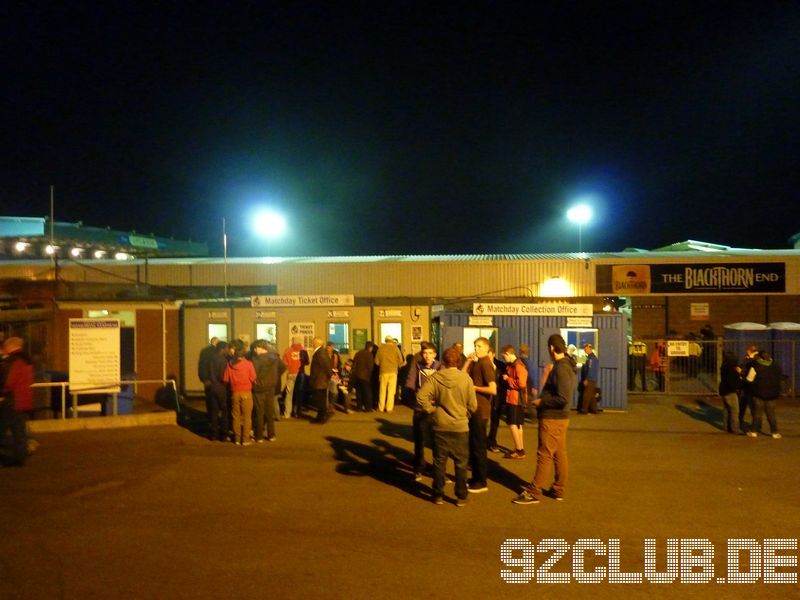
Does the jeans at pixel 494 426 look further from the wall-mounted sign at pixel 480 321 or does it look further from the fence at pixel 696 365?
the fence at pixel 696 365

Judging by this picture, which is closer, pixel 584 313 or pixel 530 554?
pixel 530 554

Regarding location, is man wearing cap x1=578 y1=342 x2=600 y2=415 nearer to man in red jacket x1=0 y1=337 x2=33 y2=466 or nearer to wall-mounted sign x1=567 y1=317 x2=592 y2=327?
wall-mounted sign x1=567 y1=317 x2=592 y2=327

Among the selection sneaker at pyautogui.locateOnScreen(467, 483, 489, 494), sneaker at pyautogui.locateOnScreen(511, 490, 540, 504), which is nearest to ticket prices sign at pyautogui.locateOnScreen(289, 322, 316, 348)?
sneaker at pyautogui.locateOnScreen(467, 483, 489, 494)

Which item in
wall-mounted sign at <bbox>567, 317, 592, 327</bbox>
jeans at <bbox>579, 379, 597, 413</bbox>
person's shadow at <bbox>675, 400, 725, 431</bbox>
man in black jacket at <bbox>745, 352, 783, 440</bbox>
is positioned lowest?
person's shadow at <bbox>675, 400, 725, 431</bbox>

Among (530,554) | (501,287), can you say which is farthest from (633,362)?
(530,554)

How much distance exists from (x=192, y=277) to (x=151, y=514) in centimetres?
1432

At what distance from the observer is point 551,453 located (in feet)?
24.7

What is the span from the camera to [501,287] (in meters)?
19.9

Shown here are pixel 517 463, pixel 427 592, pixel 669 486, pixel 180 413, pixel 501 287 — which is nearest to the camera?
pixel 427 592

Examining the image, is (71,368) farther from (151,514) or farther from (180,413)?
(151,514)

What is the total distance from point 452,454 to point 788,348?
13.8 m

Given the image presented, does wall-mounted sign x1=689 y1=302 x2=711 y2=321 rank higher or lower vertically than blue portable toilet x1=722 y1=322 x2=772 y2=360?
higher

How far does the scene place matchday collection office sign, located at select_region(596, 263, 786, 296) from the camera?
19797 mm

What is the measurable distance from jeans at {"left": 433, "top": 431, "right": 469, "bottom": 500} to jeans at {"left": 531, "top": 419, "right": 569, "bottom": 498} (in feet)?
2.88
